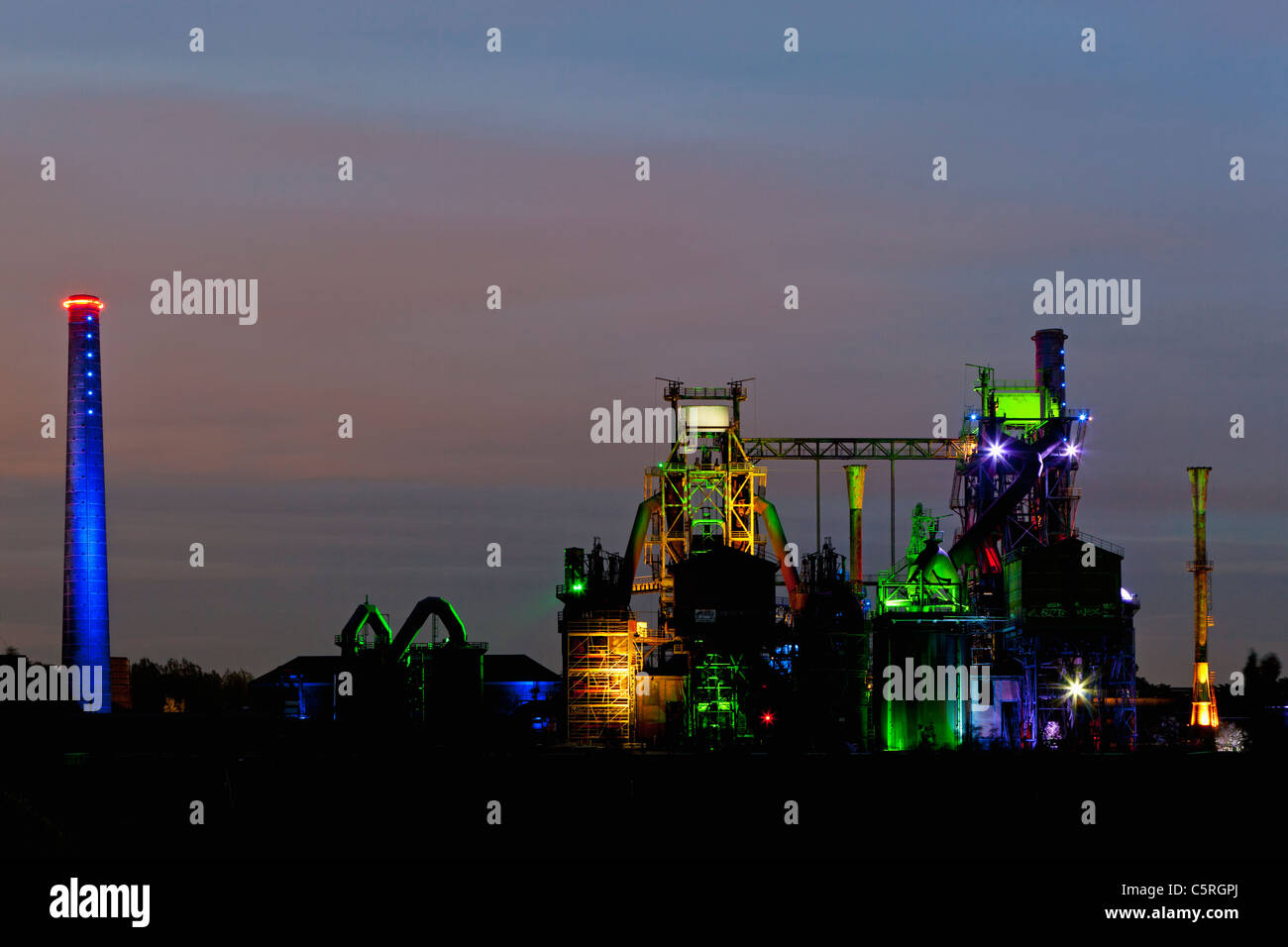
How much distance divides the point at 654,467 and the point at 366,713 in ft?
82.0

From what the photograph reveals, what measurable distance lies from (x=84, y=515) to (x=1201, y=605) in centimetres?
6989

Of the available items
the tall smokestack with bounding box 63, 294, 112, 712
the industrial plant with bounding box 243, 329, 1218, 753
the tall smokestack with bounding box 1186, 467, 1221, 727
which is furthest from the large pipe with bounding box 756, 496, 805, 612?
the tall smokestack with bounding box 63, 294, 112, 712

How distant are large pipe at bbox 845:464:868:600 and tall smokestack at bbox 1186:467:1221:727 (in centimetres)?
2128

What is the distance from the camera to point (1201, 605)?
384 feet

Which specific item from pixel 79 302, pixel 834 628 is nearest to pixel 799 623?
pixel 834 628

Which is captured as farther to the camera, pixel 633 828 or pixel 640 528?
pixel 640 528

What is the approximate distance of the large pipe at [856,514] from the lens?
124 metres

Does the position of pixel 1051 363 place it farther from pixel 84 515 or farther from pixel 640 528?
pixel 84 515

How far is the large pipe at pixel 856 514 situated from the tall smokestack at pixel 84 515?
48.4 meters

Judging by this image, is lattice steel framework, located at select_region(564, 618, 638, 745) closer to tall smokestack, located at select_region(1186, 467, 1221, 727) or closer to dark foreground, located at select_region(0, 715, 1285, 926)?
dark foreground, located at select_region(0, 715, 1285, 926)

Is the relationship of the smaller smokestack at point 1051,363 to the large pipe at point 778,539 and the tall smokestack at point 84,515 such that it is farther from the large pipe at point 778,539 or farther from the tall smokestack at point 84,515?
the tall smokestack at point 84,515

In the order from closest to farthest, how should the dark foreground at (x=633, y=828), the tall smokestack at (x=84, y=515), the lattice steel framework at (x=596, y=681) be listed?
1. the dark foreground at (x=633, y=828)
2. the lattice steel framework at (x=596, y=681)
3. the tall smokestack at (x=84, y=515)

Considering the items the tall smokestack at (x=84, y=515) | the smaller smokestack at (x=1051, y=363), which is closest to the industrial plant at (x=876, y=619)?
the smaller smokestack at (x=1051, y=363)
